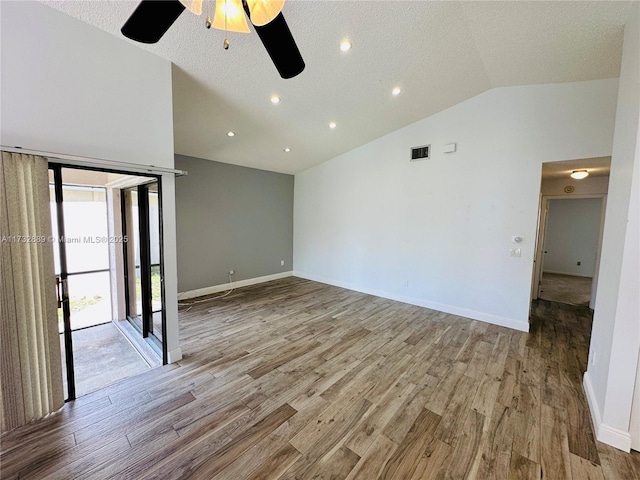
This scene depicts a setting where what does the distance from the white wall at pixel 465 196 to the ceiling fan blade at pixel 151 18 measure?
13.6 ft

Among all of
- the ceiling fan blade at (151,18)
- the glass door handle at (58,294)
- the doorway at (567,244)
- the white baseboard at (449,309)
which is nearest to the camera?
the ceiling fan blade at (151,18)

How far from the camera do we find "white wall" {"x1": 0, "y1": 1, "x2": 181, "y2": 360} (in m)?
1.83

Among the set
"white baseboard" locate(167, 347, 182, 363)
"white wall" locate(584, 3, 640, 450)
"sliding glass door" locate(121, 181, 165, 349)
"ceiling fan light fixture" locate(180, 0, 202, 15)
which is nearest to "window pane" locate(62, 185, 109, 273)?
"sliding glass door" locate(121, 181, 165, 349)

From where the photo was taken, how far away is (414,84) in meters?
3.42

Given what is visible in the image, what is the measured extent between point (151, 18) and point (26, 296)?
212 cm

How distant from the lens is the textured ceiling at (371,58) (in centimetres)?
225

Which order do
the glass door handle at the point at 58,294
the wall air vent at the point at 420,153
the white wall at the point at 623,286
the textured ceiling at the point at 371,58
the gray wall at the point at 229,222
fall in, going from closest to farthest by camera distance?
the white wall at the point at 623,286 → the glass door handle at the point at 58,294 → the textured ceiling at the point at 371,58 → the wall air vent at the point at 420,153 → the gray wall at the point at 229,222

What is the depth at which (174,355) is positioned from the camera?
284 centimetres

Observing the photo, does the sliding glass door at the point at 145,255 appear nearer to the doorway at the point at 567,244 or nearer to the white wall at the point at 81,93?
the white wall at the point at 81,93

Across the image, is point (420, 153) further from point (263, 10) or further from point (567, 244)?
point (567, 244)

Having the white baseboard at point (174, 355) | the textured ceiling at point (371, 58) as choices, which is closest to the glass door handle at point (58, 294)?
the white baseboard at point (174, 355)

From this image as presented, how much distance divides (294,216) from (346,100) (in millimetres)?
3760

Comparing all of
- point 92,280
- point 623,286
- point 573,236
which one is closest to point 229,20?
point 623,286

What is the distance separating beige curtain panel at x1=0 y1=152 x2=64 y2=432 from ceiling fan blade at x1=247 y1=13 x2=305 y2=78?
187 cm
